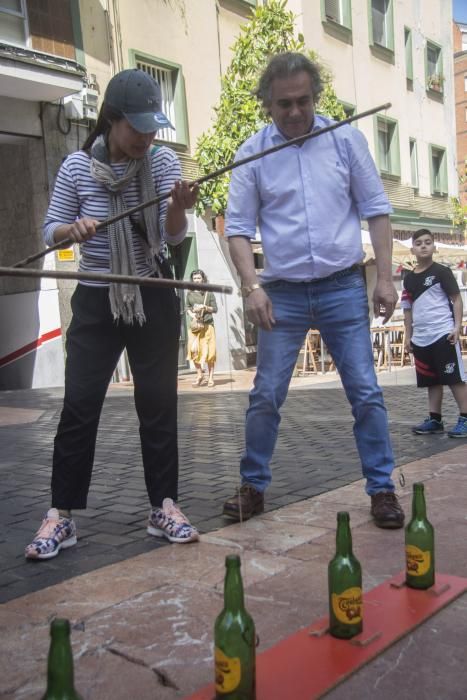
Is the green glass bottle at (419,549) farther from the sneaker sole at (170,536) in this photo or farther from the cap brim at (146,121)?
the cap brim at (146,121)

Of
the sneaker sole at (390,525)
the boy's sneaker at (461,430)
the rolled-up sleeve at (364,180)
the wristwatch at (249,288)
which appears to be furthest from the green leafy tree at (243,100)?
the sneaker sole at (390,525)

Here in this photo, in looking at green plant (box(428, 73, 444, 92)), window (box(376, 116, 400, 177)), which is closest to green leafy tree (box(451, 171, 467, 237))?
window (box(376, 116, 400, 177))

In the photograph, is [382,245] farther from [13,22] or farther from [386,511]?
[13,22]

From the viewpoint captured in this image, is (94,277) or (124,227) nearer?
(94,277)

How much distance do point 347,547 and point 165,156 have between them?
1.88 meters

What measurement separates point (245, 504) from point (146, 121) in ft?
5.94

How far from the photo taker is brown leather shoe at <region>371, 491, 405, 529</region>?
3438 millimetres

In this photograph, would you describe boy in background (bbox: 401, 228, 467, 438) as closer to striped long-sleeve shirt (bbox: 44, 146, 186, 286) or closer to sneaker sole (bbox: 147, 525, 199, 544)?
sneaker sole (bbox: 147, 525, 199, 544)

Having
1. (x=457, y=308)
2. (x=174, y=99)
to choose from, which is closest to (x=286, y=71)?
(x=457, y=308)

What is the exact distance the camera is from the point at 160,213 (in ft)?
11.0

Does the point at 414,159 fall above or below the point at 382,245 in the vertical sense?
above

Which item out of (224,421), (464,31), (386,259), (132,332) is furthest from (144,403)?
(464,31)

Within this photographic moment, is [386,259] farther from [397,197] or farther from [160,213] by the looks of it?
[397,197]

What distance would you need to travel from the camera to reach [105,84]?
13.4m
